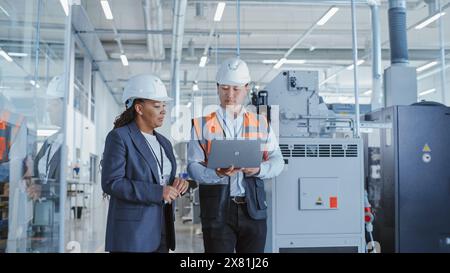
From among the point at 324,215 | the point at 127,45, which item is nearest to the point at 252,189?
the point at 324,215

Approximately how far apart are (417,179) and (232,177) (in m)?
1.97

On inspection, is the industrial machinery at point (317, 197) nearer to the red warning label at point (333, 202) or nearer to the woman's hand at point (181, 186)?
the red warning label at point (333, 202)

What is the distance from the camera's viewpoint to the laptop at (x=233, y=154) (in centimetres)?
183

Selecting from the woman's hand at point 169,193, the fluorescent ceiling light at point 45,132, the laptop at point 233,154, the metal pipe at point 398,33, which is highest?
the metal pipe at point 398,33

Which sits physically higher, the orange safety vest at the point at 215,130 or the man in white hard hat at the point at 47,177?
the orange safety vest at the point at 215,130

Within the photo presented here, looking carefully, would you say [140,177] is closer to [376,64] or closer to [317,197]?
Result: [317,197]

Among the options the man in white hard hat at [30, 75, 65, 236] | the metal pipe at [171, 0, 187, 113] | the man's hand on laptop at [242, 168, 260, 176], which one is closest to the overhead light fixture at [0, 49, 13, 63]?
the man in white hard hat at [30, 75, 65, 236]

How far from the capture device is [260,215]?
6.00ft

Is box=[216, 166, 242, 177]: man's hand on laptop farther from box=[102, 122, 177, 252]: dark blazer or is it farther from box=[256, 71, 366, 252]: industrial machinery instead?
box=[256, 71, 366, 252]: industrial machinery

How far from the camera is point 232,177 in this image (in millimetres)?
1903

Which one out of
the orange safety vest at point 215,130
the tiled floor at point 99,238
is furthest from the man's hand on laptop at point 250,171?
the tiled floor at point 99,238

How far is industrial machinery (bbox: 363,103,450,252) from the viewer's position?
3.33 metres

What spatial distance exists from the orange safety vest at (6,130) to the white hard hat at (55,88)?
761 mm

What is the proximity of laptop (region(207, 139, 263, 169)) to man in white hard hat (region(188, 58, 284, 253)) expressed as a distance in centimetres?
3
